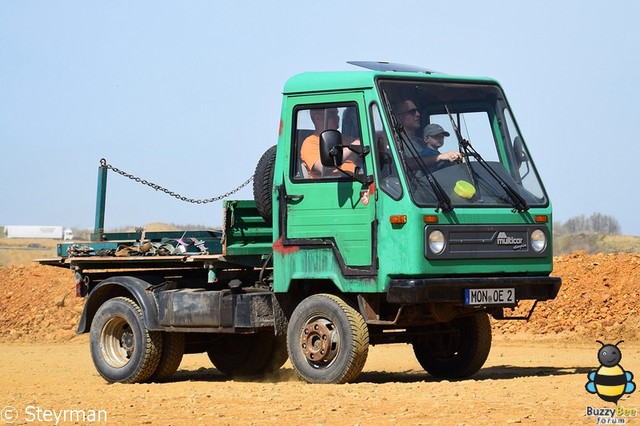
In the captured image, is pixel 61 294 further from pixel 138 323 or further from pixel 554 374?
pixel 554 374

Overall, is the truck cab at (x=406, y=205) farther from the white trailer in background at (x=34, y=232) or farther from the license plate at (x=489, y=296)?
the white trailer in background at (x=34, y=232)

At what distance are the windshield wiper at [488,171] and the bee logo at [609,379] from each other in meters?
2.12

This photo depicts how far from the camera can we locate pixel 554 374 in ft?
44.5

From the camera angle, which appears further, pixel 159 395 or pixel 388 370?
pixel 388 370

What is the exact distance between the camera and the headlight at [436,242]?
39.1 ft

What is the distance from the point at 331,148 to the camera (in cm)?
1213

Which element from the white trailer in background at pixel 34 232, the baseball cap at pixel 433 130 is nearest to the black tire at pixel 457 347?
the baseball cap at pixel 433 130

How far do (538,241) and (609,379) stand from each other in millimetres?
2331

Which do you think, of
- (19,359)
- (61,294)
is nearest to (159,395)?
(19,359)

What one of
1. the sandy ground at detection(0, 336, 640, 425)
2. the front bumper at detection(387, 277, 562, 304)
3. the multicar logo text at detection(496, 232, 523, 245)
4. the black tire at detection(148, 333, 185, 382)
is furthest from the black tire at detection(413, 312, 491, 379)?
the black tire at detection(148, 333, 185, 382)

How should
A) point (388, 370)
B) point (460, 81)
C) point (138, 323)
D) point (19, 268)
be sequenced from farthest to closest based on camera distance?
point (19, 268)
point (388, 370)
point (138, 323)
point (460, 81)

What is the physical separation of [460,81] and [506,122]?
649mm

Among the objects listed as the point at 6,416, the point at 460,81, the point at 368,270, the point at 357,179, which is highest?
the point at 460,81

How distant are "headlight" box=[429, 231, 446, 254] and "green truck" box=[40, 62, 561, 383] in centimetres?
1
